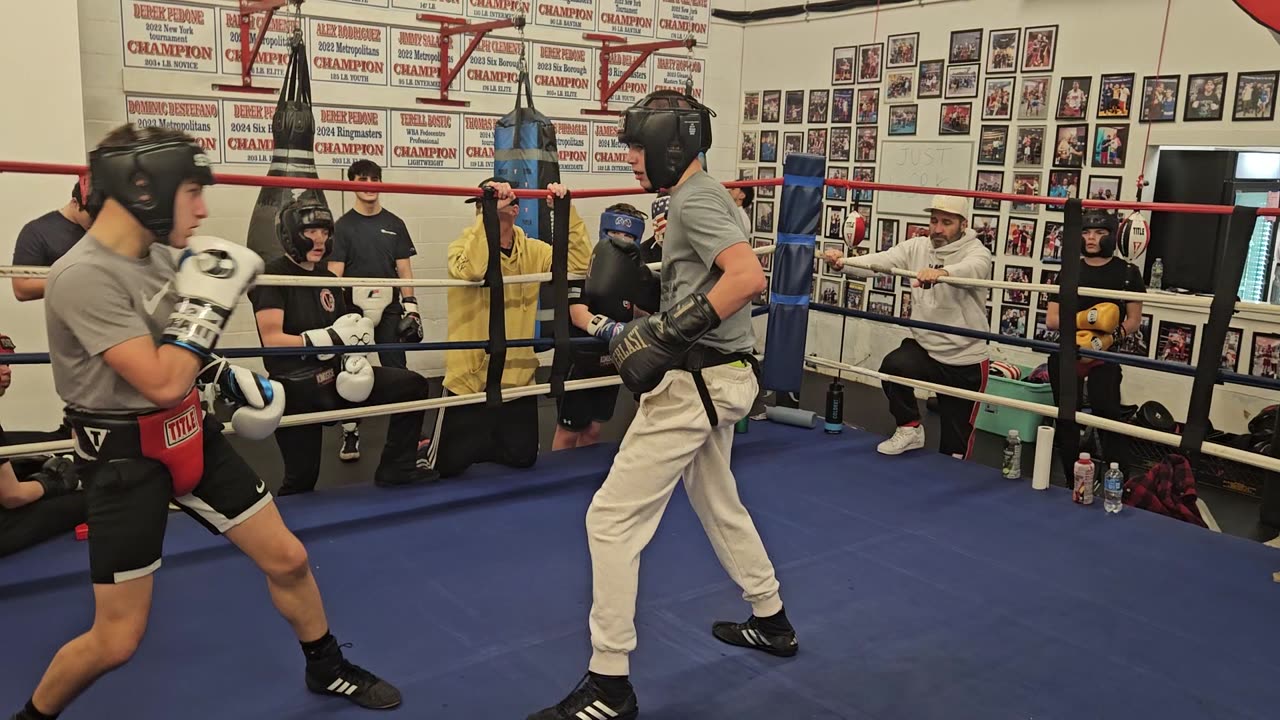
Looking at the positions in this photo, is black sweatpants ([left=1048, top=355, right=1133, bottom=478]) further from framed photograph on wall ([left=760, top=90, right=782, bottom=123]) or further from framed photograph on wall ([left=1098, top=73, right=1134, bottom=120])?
framed photograph on wall ([left=760, top=90, right=782, bottom=123])

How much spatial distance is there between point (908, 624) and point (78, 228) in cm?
312

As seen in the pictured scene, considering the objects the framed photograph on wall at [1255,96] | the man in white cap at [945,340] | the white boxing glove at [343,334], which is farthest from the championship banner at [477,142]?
the framed photograph on wall at [1255,96]

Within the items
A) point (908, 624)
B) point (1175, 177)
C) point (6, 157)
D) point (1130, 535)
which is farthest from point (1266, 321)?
point (6, 157)

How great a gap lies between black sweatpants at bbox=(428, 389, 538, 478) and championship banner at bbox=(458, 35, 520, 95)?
3.30 metres

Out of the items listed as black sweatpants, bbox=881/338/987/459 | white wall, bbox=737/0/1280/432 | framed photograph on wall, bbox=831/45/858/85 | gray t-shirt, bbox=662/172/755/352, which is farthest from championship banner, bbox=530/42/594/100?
gray t-shirt, bbox=662/172/755/352

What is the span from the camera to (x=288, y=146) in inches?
219

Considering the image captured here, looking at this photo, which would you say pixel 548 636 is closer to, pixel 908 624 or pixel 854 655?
pixel 854 655

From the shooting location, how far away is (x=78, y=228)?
12.3ft

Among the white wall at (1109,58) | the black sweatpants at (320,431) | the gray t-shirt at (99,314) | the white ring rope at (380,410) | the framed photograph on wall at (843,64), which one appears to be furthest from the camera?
the framed photograph on wall at (843,64)

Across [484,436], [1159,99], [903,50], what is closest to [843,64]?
[903,50]

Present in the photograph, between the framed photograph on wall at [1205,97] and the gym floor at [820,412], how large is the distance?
1.88 meters

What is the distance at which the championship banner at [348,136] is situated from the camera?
6137mm

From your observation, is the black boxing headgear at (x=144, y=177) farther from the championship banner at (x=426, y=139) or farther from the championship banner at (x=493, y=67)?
the championship banner at (x=493, y=67)

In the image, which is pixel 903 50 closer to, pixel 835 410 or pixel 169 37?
pixel 835 410
